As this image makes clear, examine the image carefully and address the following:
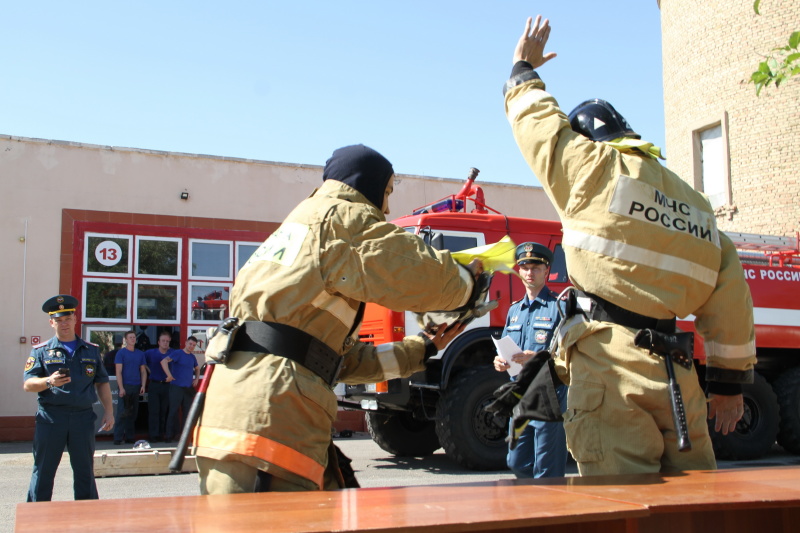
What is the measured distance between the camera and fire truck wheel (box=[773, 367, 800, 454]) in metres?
9.50

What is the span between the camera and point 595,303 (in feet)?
8.96

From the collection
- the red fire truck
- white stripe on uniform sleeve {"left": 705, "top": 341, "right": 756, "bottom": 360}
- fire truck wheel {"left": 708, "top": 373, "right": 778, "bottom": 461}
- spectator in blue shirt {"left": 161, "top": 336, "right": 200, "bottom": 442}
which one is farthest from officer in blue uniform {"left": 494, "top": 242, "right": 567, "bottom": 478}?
spectator in blue shirt {"left": 161, "top": 336, "right": 200, "bottom": 442}

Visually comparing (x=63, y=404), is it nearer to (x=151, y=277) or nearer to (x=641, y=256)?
(x=641, y=256)

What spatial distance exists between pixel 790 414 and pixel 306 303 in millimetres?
9022

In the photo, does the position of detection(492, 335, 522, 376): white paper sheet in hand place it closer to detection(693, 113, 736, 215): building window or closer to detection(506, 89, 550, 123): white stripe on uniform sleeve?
detection(506, 89, 550, 123): white stripe on uniform sleeve

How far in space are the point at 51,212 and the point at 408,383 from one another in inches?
332

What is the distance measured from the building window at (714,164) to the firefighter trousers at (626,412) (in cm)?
1875

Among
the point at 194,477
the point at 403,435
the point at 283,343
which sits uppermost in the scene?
the point at 283,343

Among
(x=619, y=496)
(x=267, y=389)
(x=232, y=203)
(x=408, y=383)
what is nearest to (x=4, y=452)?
(x=232, y=203)

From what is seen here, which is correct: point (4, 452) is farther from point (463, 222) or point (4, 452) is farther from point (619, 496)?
point (619, 496)

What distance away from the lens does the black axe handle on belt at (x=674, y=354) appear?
2.49 meters

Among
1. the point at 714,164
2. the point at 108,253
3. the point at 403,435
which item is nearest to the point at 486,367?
the point at 403,435

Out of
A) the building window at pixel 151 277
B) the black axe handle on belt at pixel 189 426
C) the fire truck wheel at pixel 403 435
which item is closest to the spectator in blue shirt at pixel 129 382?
the building window at pixel 151 277

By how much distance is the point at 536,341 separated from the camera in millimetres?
5586
